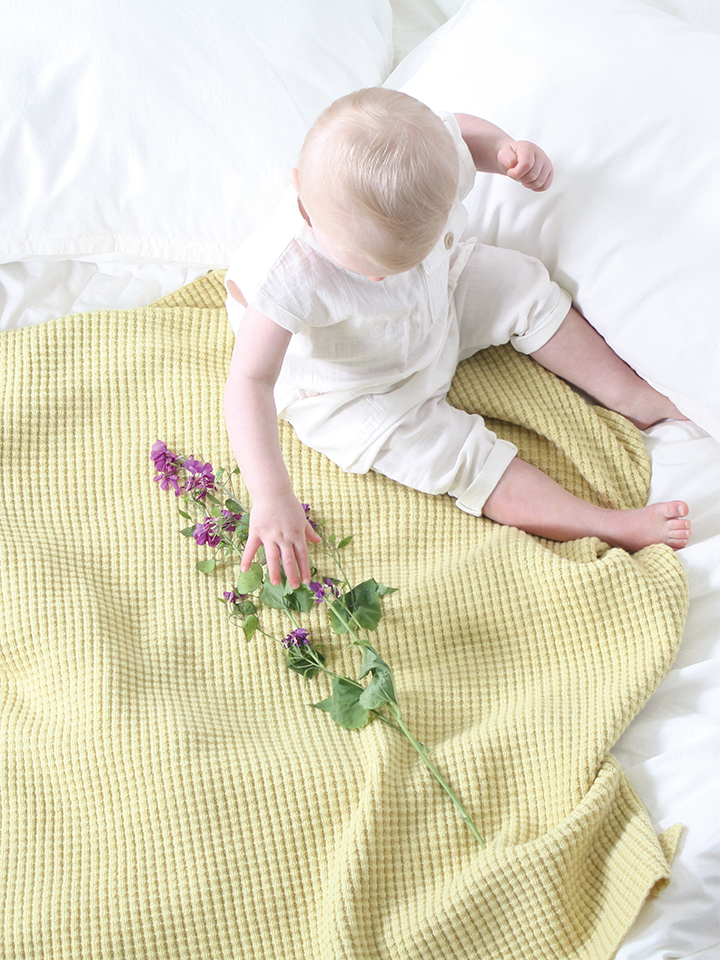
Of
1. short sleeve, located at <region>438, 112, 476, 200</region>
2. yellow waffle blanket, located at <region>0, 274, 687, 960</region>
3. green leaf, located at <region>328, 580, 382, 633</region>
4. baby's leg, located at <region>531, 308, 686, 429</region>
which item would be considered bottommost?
yellow waffle blanket, located at <region>0, 274, 687, 960</region>

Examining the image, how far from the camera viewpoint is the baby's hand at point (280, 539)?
2.56 ft

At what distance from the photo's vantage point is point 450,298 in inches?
37.4

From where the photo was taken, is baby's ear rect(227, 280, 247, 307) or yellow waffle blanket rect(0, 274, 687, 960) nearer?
yellow waffle blanket rect(0, 274, 687, 960)

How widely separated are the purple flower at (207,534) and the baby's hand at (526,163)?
0.49 metres

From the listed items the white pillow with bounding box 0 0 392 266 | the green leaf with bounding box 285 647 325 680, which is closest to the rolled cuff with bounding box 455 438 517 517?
the green leaf with bounding box 285 647 325 680

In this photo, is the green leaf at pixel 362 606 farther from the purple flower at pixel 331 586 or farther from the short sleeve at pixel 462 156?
the short sleeve at pixel 462 156

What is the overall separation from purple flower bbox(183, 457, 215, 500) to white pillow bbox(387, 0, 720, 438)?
46cm

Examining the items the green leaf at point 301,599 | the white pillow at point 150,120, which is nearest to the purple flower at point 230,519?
the green leaf at point 301,599

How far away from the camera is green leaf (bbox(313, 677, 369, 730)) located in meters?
0.76

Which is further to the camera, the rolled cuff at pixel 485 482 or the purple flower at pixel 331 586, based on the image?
the rolled cuff at pixel 485 482

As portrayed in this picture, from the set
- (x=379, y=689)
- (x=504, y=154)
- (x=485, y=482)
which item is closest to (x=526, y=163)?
(x=504, y=154)

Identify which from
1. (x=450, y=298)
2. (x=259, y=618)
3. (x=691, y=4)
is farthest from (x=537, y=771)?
(x=691, y=4)

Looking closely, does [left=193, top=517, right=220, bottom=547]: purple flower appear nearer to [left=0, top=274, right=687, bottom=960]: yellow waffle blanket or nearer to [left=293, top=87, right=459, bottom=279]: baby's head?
[left=0, top=274, right=687, bottom=960]: yellow waffle blanket

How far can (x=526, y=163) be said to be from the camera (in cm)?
85
